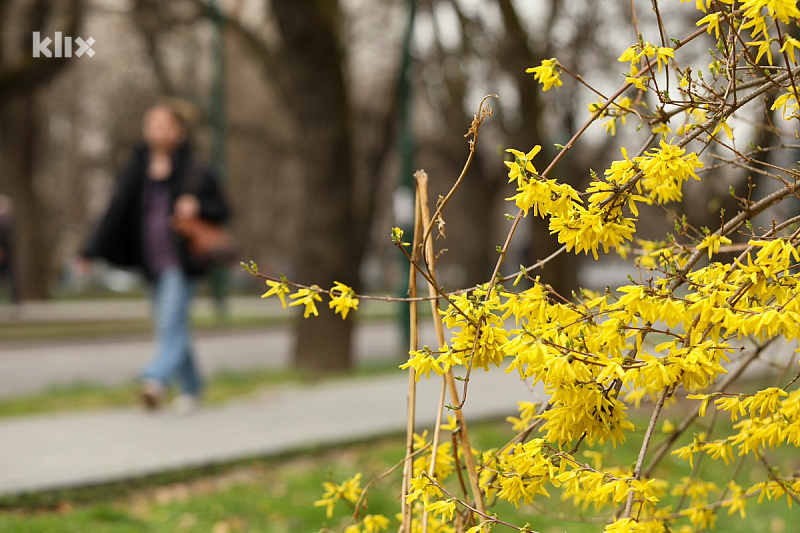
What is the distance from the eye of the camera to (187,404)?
6.57 m

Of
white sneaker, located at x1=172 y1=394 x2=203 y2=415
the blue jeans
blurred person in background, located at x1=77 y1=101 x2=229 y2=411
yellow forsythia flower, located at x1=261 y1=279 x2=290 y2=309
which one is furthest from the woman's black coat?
yellow forsythia flower, located at x1=261 y1=279 x2=290 y2=309

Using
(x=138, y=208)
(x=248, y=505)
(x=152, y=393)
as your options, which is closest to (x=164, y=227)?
(x=138, y=208)

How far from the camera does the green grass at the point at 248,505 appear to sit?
3812mm

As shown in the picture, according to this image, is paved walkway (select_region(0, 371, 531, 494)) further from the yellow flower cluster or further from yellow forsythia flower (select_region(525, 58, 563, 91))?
yellow forsythia flower (select_region(525, 58, 563, 91))

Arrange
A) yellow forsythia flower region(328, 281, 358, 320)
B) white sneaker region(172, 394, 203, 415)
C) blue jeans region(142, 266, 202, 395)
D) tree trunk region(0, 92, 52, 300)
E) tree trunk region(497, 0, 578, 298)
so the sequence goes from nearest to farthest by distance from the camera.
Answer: yellow forsythia flower region(328, 281, 358, 320), blue jeans region(142, 266, 202, 395), white sneaker region(172, 394, 203, 415), tree trunk region(497, 0, 578, 298), tree trunk region(0, 92, 52, 300)

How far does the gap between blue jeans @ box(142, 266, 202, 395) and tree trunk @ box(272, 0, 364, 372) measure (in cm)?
233

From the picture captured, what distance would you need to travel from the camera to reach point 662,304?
156cm

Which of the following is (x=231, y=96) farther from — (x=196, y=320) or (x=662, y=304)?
(x=662, y=304)

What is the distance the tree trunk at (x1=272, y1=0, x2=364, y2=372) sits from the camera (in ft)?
28.5

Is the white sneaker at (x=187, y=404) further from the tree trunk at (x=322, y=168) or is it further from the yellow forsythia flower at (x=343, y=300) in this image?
the yellow forsythia flower at (x=343, y=300)

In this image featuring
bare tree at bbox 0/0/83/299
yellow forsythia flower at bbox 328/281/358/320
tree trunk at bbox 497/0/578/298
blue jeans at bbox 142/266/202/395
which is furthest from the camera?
bare tree at bbox 0/0/83/299

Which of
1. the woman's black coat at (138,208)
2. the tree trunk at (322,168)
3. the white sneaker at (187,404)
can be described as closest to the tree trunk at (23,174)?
the tree trunk at (322,168)

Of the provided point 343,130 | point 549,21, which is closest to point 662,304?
point 343,130

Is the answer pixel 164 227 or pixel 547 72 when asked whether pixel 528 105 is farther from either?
pixel 547 72
